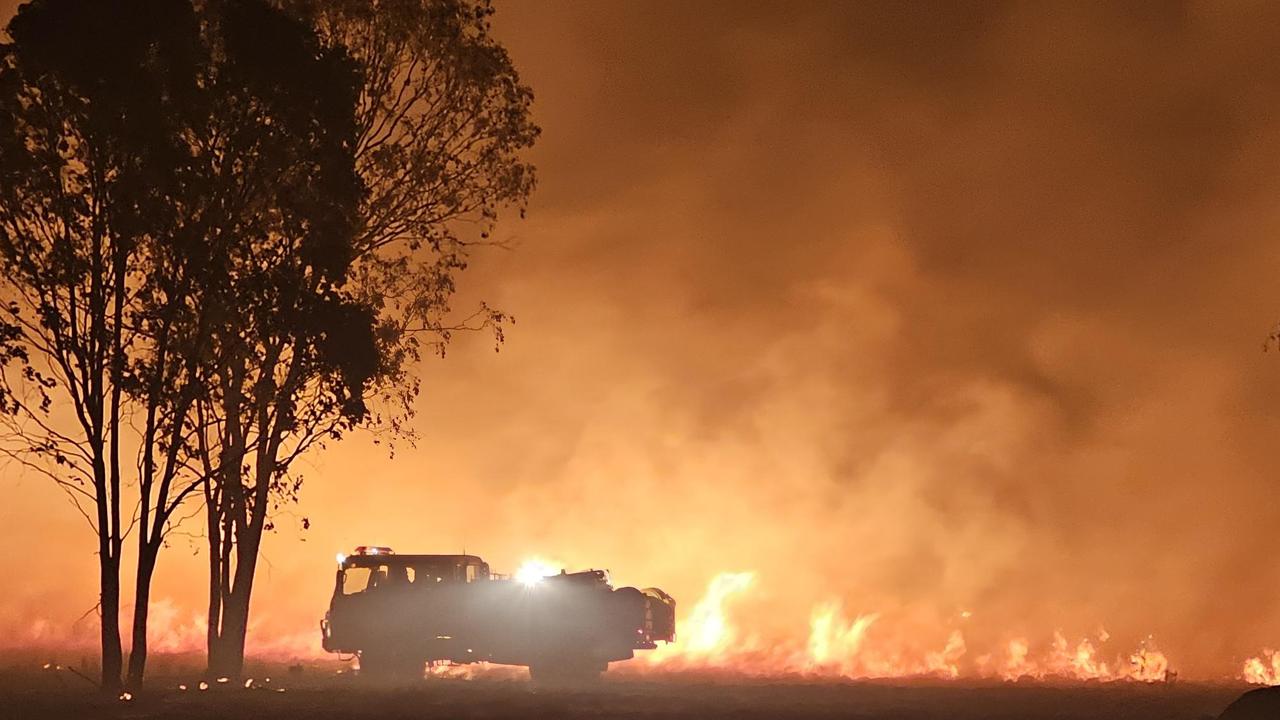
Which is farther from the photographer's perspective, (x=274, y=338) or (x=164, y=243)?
(x=274, y=338)

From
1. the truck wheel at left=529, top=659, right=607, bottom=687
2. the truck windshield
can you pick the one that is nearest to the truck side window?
the truck windshield

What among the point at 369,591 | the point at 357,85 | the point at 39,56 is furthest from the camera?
the point at 369,591

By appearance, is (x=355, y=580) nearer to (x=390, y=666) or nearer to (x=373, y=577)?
(x=373, y=577)

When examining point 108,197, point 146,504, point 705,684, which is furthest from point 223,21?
point 705,684

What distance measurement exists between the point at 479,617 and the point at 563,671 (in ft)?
8.38

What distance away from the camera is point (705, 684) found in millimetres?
41938

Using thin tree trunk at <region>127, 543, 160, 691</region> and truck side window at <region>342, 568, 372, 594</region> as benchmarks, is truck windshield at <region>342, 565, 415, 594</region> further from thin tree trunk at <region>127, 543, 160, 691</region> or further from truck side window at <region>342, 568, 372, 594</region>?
thin tree trunk at <region>127, 543, 160, 691</region>

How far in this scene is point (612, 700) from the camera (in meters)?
31.4

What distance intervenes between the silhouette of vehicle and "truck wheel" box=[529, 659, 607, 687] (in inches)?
1.0

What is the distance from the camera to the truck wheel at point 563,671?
40.2 m

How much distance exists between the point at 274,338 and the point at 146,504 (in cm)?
568

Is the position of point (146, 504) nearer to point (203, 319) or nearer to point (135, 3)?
point (203, 319)

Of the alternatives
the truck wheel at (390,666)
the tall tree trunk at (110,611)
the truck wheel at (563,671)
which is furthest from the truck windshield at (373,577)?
the tall tree trunk at (110,611)

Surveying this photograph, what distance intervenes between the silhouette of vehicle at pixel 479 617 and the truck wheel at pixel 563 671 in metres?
0.03
